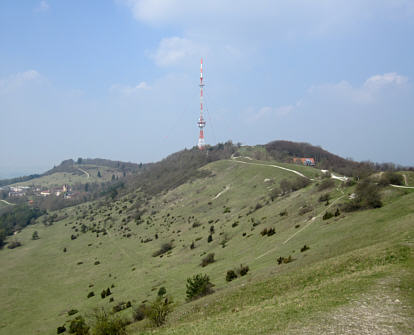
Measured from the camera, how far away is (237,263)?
3431 centimetres

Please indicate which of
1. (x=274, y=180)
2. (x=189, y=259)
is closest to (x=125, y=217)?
(x=274, y=180)

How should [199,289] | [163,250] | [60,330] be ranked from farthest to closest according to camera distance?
[163,250]
[60,330]
[199,289]

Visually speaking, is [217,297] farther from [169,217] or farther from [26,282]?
[169,217]

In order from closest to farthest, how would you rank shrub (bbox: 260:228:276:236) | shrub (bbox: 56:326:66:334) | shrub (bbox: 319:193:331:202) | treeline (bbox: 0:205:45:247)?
shrub (bbox: 56:326:66:334) → shrub (bbox: 260:228:276:236) → shrub (bbox: 319:193:331:202) → treeline (bbox: 0:205:45:247)

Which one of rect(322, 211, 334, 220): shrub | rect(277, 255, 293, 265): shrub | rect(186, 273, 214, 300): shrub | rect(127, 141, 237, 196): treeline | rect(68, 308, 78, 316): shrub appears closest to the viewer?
rect(186, 273, 214, 300): shrub

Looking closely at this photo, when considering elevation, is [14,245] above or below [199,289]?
below

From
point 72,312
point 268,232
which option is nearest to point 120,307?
point 72,312

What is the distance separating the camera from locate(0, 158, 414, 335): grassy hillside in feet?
50.0

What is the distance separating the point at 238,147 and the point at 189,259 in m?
135

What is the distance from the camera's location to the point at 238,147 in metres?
179

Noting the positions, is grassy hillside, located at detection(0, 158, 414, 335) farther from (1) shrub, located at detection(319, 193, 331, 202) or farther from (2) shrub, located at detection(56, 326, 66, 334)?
(2) shrub, located at detection(56, 326, 66, 334)

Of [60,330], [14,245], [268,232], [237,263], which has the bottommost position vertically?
[14,245]

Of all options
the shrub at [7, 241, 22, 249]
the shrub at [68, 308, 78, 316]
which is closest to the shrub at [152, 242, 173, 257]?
the shrub at [68, 308, 78, 316]

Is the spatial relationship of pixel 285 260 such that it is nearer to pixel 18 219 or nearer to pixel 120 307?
pixel 120 307
